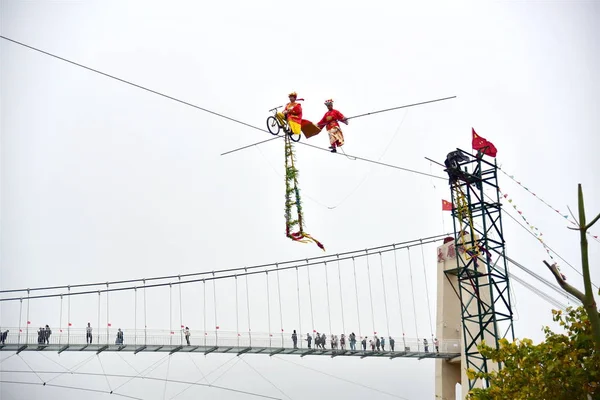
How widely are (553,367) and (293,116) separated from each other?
792 cm

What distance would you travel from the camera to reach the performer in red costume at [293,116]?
17.1m

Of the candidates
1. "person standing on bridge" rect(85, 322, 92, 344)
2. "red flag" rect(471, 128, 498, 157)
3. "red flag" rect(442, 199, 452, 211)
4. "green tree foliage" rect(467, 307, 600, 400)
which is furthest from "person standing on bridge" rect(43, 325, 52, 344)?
"green tree foliage" rect(467, 307, 600, 400)

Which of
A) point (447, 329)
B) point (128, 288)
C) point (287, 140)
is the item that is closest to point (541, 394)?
point (287, 140)

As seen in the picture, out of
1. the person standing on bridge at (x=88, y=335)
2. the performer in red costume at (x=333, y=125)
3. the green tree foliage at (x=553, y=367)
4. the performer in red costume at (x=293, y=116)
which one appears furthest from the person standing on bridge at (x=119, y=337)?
the green tree foliage at (x=553, y=367)

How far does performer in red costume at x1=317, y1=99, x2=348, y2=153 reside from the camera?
18.3m

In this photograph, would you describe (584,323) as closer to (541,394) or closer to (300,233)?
(541,394)

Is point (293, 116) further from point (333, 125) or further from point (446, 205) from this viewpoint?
point (446, 205)

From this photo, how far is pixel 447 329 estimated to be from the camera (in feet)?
116

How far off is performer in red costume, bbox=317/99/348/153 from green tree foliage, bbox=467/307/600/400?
619 centimetres

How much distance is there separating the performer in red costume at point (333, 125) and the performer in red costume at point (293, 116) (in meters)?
1.27

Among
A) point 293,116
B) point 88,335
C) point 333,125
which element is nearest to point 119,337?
point 88,335

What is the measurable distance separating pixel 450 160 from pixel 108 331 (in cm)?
1531

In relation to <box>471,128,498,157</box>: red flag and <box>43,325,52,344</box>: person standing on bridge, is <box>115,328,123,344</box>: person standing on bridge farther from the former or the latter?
<box>471,128,498,157</box>: red flag

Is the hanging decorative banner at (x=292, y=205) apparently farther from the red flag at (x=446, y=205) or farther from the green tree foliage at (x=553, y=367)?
the red flag at (x=446, y=205)
